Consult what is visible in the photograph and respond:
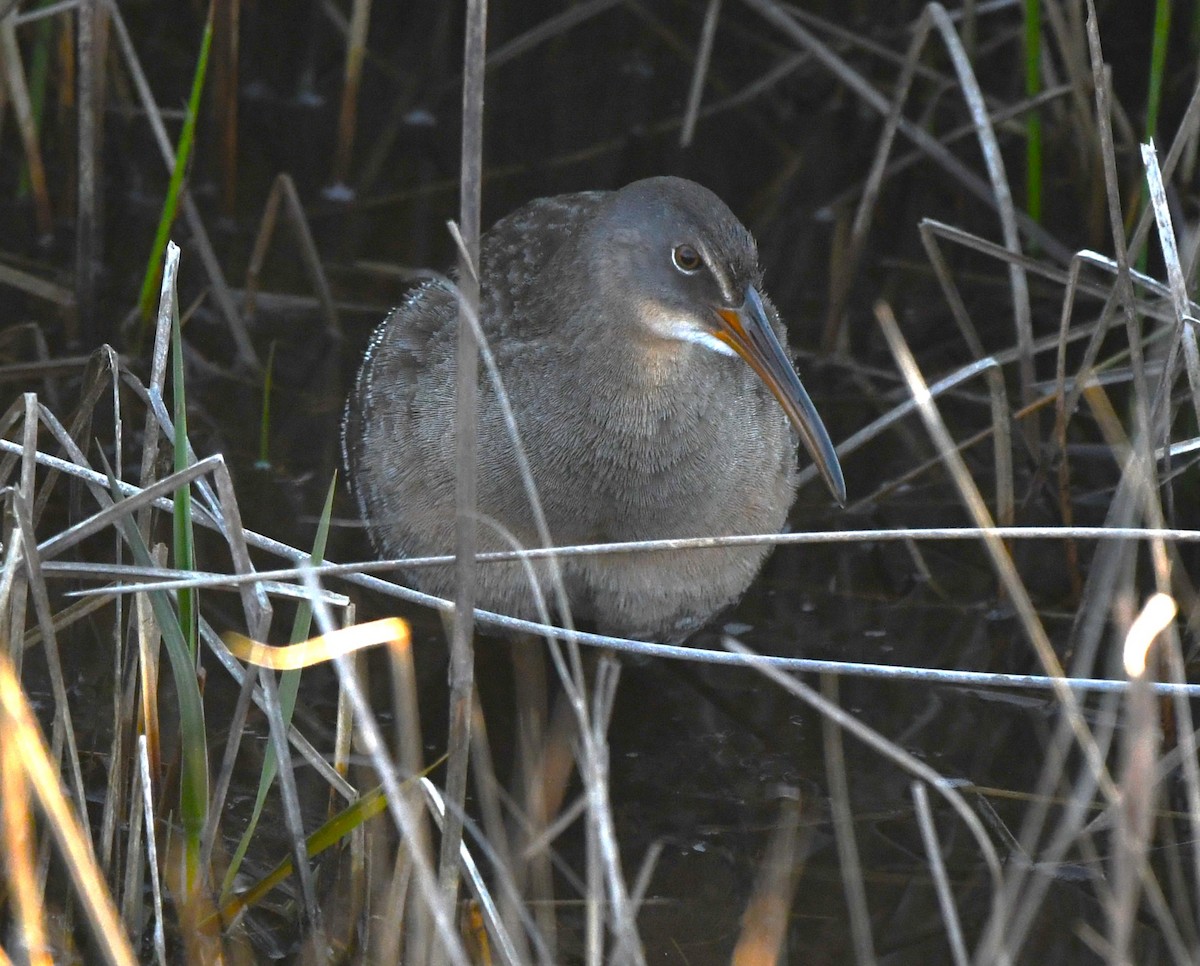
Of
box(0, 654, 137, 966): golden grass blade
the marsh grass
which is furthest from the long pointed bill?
box(0, 654, 137, 966): golden grass blade

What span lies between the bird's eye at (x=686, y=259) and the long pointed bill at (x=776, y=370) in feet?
0.31

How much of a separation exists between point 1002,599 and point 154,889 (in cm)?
219

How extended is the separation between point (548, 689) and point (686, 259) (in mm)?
1098

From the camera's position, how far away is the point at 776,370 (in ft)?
10.7

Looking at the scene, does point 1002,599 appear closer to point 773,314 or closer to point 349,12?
point 773,314

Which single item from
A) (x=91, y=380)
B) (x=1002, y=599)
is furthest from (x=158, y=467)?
(x=1002, y=599)

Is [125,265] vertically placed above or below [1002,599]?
above

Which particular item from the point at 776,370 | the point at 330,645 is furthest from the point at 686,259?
the point at 330,645

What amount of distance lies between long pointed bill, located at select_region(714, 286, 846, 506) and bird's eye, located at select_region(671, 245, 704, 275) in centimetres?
10

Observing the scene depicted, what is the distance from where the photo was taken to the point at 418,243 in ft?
17.5

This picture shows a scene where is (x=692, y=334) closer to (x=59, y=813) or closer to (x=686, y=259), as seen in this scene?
(x=686, y=259)

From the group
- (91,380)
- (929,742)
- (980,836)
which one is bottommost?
(929,742)

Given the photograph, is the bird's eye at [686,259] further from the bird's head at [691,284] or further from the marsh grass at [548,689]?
the marsh grass at [548,689]

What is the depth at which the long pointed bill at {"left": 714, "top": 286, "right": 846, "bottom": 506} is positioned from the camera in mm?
3256
